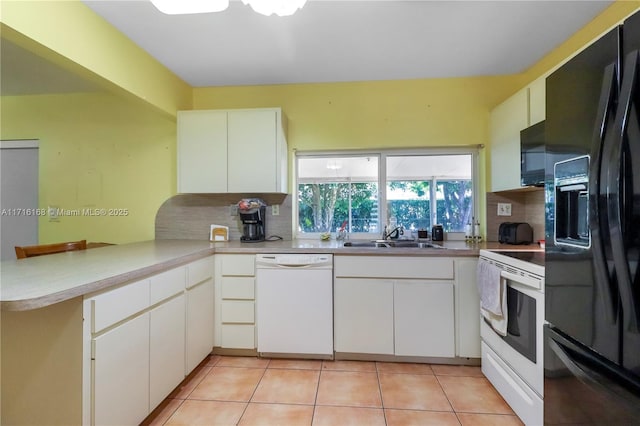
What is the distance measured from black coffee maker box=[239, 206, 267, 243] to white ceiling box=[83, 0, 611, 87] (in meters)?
1.24

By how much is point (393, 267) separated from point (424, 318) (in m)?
0.43

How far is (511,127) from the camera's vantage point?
2.17m

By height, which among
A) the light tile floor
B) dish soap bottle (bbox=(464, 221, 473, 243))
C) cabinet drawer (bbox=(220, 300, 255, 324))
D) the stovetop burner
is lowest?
the light tile floor

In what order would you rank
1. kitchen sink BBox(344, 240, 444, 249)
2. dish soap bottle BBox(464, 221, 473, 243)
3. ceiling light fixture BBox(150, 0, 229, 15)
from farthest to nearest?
dish soap bottle BBox(464, 221, 473, 243), kitchen sink BBox(344, 240, 444, 249), ceiling light fixture BBox(150, 0, 229, 15)

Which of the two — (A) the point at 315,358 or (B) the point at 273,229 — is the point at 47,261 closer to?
(B) the point at 273,229

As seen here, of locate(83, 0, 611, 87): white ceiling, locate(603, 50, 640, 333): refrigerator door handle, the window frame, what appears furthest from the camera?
the window frame

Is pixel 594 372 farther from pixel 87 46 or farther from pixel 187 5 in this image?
pixel 87 46


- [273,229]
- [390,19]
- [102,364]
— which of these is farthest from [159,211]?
[390,19]

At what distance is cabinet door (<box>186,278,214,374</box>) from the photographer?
6.15ft

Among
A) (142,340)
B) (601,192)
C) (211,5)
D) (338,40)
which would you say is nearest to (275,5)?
(211,5)

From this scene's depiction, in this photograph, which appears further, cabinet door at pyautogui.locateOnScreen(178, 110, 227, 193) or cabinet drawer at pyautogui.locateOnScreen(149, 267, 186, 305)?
cabinet door at pyautogui.locateOnScreen(178, 110, 227, 193)

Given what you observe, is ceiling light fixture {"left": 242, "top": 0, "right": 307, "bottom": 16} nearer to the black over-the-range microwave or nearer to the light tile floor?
the black over-the-range microwave

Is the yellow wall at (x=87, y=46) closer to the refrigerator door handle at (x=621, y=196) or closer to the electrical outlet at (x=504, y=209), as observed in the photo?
the refrigerator door handle at (x=621, y=196)

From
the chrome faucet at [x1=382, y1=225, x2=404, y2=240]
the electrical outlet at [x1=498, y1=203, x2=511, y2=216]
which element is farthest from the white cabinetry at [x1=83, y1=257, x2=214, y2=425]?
the electrical outlet at [x1=498, y1=203, x2=511, y2=216]
